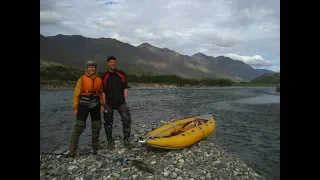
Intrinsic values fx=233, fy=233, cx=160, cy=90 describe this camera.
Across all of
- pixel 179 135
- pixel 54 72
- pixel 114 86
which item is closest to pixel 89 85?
pixel 114 86

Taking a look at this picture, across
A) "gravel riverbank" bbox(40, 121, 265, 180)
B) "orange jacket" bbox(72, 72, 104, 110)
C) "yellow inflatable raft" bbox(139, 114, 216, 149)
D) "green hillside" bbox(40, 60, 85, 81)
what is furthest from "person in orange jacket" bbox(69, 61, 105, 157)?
"green hillside" bbox(40, 60, 85, 81)

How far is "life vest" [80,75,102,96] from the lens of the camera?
563 cm

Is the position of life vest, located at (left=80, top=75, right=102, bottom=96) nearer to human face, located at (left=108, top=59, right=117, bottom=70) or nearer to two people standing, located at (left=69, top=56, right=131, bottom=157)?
two people standing, located at (left=69, top=56, right=131, bottom=157)

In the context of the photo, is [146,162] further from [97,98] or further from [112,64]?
[112,64]

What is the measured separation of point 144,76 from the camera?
17406 millimetres

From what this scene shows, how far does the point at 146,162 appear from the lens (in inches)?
226

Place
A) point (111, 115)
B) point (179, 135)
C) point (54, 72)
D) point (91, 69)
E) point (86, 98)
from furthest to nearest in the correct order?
1. point (54, 72)
2. point (179, 135)
3. point (111, 115)
4. point (86, 98)
5. point (91, 69)

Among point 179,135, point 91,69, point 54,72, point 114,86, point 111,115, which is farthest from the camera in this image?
point 54,72

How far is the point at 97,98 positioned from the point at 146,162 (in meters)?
2.00
